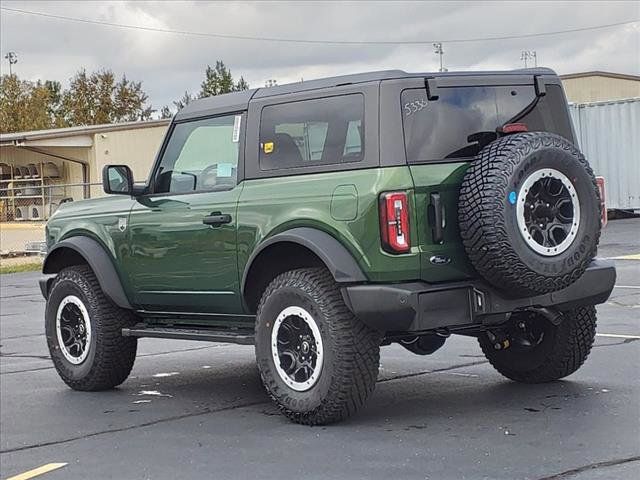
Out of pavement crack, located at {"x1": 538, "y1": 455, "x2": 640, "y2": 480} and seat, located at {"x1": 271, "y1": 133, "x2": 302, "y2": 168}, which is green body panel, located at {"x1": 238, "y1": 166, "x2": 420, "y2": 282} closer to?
seat, located at {"x1": 271, "y1": 133, "x2": 302, "y2": 168}

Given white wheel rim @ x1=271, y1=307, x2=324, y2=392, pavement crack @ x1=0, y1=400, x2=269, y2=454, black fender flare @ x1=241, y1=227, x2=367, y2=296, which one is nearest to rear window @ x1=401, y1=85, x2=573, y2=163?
black fender flare @ x1=241, y1=227, x2=367, y2=296

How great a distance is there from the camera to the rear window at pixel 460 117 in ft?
21.0

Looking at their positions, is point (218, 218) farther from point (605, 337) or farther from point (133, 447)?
point (605, 337)

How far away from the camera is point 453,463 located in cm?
548

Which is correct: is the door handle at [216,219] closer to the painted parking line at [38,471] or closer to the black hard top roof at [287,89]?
the black hard top roof at [287,89]

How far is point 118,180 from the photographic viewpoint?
26.5ft

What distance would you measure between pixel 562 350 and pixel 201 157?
9.08 feet

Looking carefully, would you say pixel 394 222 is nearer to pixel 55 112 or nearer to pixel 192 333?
pixel 192 333

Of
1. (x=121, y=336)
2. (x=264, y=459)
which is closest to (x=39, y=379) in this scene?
(x=121, y=336)

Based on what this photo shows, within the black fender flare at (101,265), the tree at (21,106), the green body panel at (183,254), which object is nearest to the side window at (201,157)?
the green body panel at (183,254)

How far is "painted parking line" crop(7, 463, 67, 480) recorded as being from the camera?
5.83m

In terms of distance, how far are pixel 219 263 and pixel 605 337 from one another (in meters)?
3.89

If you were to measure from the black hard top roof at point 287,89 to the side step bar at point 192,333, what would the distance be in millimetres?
1483

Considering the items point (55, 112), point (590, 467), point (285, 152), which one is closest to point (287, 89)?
point (285, 152)
